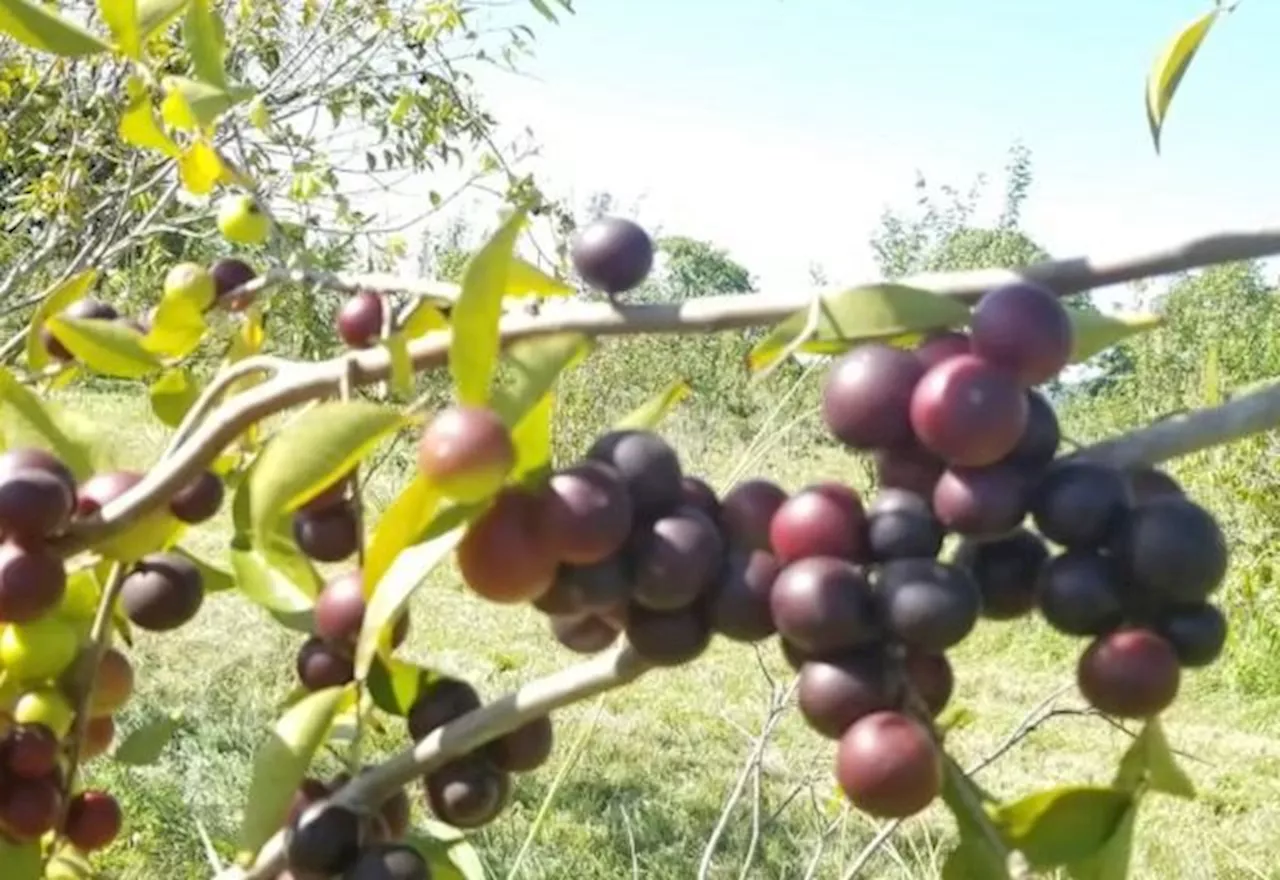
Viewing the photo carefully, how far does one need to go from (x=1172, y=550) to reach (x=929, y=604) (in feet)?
0.17

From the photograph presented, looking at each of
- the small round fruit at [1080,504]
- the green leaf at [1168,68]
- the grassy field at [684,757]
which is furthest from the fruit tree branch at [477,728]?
the grassy field at [684,757]

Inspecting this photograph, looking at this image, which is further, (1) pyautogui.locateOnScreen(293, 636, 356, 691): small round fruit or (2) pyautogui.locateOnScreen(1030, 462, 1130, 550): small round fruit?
(1) pyautogui.locateOnScreen(293, 636, 356, 691): small round fruit

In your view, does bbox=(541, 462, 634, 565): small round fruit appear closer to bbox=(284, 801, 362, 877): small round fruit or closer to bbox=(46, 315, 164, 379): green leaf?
bbox=(284, 801, 362, 877): small round fruit

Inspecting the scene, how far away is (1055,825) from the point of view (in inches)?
14.4

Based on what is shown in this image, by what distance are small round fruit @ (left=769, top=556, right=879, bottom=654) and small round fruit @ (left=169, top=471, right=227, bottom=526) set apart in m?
0.22

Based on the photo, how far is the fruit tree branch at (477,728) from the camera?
398 millimetres

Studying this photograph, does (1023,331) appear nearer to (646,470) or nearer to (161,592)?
(646,470)

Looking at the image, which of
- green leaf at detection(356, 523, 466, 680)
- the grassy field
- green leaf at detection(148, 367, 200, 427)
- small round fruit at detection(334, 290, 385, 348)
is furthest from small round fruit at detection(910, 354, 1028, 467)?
the grassy field

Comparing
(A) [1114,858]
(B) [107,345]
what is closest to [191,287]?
(B) [107,345]

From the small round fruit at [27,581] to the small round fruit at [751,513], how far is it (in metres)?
0.19

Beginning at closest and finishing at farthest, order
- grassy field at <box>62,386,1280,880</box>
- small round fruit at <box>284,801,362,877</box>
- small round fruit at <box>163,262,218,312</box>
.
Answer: small round fruit at <box>284,801,362,877</box> < small round fruit at <box>163,262,218,312</box> < grassy field at <box>62,386,1280,880</box>

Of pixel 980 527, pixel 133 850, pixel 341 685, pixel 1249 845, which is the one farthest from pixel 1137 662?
pixel 1249 845

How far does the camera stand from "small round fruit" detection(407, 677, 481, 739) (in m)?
0.46

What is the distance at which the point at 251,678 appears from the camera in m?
3.72
